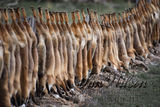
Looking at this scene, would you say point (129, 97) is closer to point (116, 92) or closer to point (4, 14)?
point (116, 92)

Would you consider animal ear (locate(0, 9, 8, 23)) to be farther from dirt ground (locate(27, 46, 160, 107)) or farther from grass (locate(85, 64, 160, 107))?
grass (locate(85, 64, 160, 107))

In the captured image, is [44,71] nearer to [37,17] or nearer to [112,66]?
[37,17]

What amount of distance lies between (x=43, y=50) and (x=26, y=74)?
1.50ft

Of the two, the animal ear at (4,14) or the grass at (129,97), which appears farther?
the grass at (129,97)

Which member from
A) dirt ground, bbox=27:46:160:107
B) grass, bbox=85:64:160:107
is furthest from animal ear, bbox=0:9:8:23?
grass, bbox=85:64:160:107

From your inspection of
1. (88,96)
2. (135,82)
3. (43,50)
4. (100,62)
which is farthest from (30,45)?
(135,82)

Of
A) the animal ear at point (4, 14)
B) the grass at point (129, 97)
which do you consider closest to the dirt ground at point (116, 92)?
the grass at point (129, 97)

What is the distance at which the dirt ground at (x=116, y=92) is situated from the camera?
4.29 metres

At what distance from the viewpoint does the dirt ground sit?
14.1 ft

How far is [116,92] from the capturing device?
486cm

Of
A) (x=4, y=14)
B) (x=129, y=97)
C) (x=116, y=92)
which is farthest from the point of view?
(x=116, y=92)

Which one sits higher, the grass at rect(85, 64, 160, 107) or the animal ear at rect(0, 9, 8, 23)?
the animal ear at rect(0, 9, 8, 23)

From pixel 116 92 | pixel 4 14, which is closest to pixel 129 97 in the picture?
pixel 116 92

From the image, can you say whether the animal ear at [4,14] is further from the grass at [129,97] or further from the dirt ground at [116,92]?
the grass at [129,97]
